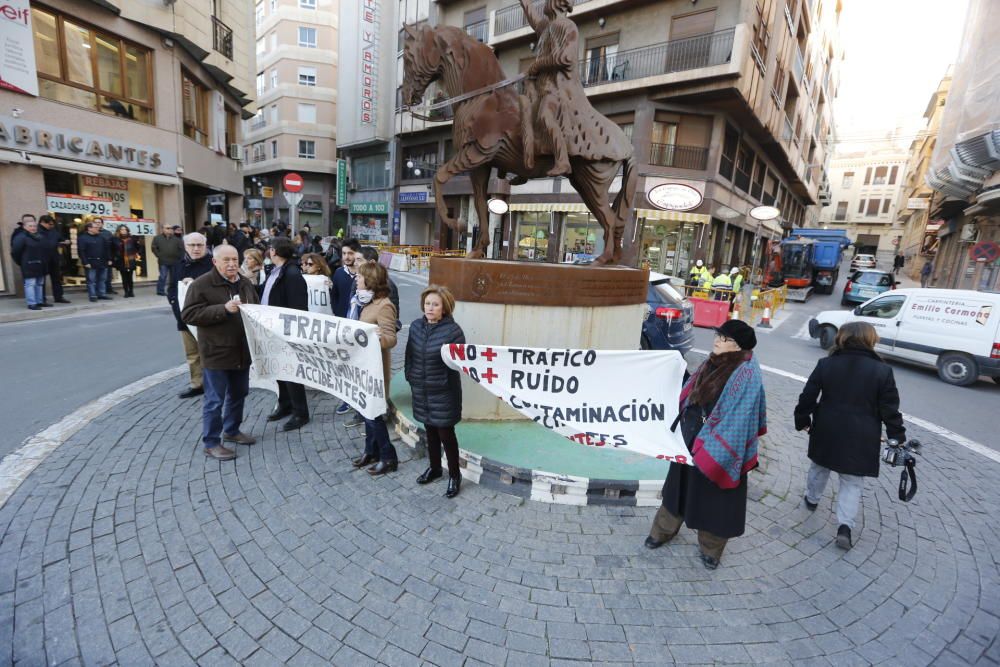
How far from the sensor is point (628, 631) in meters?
2.54

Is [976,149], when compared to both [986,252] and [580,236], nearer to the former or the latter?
[986,252]

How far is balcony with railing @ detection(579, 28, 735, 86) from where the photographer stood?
18547 millimetres

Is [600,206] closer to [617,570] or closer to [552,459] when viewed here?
[552,459]

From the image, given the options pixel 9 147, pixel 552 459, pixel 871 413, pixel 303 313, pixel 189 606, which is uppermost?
pixel 9 147

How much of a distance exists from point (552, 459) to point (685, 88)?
68.1 feet

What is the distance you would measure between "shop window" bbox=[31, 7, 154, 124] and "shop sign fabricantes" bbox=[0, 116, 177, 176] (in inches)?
33.8

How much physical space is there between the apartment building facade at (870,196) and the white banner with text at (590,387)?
70.7 metres

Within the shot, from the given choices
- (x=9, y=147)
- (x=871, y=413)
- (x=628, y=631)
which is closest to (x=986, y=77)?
(x=871, y=413)

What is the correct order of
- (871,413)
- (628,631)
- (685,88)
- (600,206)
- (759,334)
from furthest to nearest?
1. (685,88)
2. (759,334)
3. (600,206)
4. (871,413)
5. (628,631)

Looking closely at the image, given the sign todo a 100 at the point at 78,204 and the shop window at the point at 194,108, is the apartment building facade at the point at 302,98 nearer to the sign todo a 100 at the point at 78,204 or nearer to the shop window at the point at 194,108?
the shop window at the point at 194,108

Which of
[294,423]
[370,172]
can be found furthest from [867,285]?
[370,172]

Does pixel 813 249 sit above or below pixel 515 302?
above

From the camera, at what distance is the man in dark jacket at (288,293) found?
489 centimetres

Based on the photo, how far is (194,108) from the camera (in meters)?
16.0
